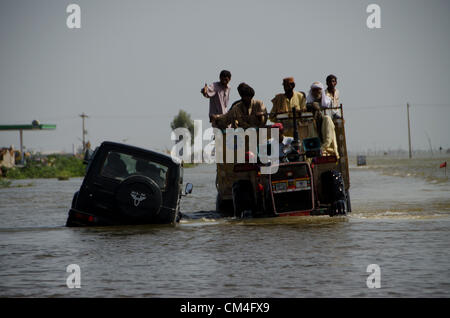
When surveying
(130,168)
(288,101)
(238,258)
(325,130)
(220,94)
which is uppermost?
(220,94)

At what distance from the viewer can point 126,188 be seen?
1206 cm

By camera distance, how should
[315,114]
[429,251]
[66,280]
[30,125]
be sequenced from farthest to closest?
[30,125] → [315,114] → [429,251] → [66,280]

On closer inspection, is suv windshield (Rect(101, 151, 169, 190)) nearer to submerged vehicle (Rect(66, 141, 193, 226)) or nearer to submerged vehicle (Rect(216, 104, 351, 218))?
submerged vehicle (Rect(66, 141, 193, 226))

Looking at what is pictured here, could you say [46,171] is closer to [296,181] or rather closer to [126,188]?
[296,181]

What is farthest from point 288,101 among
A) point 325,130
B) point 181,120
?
point 181,120

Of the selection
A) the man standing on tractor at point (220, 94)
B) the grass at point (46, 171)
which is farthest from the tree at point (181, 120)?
the man standing on tractor at point (220, 94)

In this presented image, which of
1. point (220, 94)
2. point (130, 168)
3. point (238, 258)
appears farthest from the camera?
point (220, 94)

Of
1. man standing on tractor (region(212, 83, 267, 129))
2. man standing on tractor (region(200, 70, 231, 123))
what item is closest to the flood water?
man standing on tractor (region(212, 83, 267, 129))

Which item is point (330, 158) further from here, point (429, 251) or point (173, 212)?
point (429, 251)

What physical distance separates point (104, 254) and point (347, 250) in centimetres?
306

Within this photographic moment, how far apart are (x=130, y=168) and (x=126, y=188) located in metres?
0.43

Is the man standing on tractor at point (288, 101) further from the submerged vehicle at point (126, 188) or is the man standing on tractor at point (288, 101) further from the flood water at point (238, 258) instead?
the submerged vehicle at point (126, 188)

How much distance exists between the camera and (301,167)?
13500 millimetres
